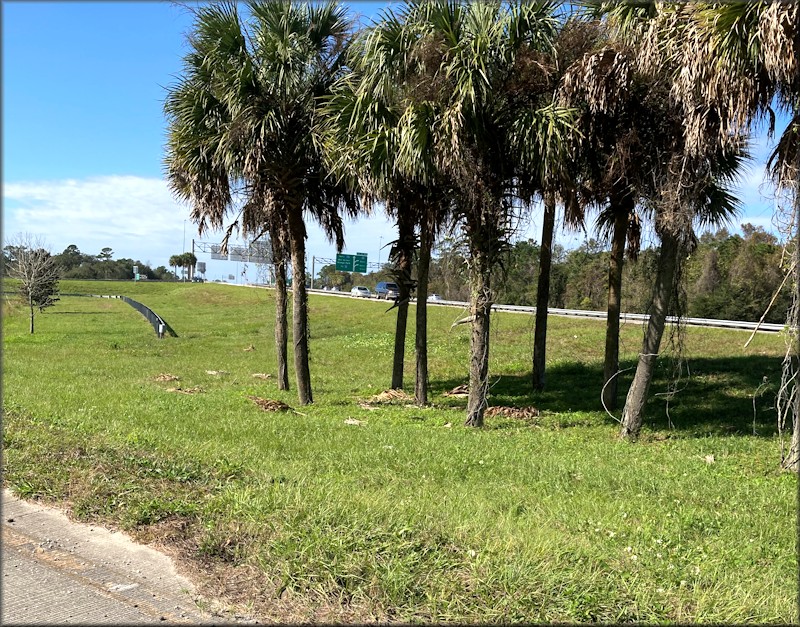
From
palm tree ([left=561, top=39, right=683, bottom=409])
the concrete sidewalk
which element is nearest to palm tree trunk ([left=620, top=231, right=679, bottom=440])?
palm tree ([left=561, top=39, right=683, bottom=409])

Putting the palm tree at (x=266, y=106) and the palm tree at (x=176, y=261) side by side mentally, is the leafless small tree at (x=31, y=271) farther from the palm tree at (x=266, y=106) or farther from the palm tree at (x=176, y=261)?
the palm tree at (x=176, y=261)

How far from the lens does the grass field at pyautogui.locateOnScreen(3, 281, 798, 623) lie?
3477 mm

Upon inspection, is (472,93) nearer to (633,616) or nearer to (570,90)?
(570,90)

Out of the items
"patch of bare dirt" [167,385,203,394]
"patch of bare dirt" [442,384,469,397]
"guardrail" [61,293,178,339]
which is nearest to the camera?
"patch of bare dirt" [167,385,203,394]

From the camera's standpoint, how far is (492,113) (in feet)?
30.7

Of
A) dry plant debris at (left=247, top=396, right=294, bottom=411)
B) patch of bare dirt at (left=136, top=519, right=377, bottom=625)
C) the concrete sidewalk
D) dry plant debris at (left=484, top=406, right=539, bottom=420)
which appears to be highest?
patch of bare dirt at (left=136, top=519, right=377, bottom=625)

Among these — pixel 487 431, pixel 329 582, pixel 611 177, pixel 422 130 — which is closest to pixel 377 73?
pixel 422 130

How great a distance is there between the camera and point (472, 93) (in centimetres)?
853

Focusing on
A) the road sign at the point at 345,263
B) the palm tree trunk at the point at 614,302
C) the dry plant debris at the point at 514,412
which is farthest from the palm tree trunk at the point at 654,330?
the road sign at the point at 345,263

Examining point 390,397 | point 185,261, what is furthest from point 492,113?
point 185,261

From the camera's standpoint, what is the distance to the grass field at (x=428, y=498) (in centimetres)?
348

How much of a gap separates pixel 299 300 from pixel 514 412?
4571mm

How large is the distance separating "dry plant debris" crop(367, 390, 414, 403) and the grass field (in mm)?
253

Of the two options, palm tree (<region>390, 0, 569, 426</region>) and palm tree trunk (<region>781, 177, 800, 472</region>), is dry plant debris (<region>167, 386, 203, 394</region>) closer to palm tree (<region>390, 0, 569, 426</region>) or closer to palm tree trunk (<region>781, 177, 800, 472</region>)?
palm tree (<region>390, 0, 569, 426</region>)
